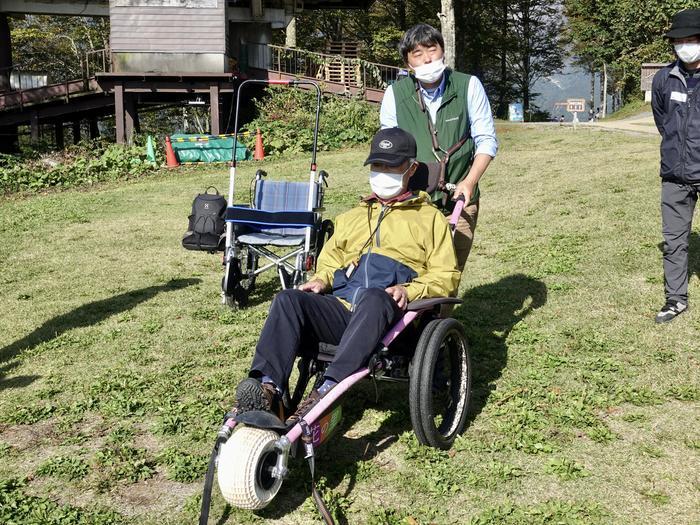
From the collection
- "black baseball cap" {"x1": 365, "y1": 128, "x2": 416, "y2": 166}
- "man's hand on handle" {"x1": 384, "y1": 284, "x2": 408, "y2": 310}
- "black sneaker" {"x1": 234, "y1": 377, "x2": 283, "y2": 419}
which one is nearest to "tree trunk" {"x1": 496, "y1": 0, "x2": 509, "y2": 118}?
"black baseball cap" {"x1": 365, "y1": 128, "x2": 416, "y2": 166}

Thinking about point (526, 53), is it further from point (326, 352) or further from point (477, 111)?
point (326, 352)

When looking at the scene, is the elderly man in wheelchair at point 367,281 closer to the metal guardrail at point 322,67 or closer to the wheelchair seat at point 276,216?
the wheelchair seat at point 276,216

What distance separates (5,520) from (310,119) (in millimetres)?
17763

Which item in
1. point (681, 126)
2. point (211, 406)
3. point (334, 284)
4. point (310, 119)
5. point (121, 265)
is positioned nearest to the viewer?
point (334, 284)

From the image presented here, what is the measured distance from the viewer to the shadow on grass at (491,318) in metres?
4.91

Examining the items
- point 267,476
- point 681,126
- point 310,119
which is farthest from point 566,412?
point 310,119

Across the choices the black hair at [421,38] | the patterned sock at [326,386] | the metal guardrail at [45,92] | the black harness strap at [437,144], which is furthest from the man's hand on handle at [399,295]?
the metal guardrail at [45,92]

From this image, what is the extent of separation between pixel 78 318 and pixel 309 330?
380cm

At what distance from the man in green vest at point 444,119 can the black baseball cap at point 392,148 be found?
56 cm

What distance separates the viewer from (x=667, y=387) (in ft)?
15.2

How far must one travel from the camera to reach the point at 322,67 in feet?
82.9

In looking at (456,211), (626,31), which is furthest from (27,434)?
(626,31)

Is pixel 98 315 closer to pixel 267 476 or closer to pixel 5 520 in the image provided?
pixel 5 520

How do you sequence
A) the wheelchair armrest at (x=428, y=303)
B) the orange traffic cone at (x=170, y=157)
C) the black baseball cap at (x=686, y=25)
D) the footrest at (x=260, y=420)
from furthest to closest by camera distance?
the orange traffic cone at (x=170, y=157) < the black baseball cap at (x=686, y=25) < the wheelchair armrest at (x=428, y=303) < the footrest at (x=260, y=420)
